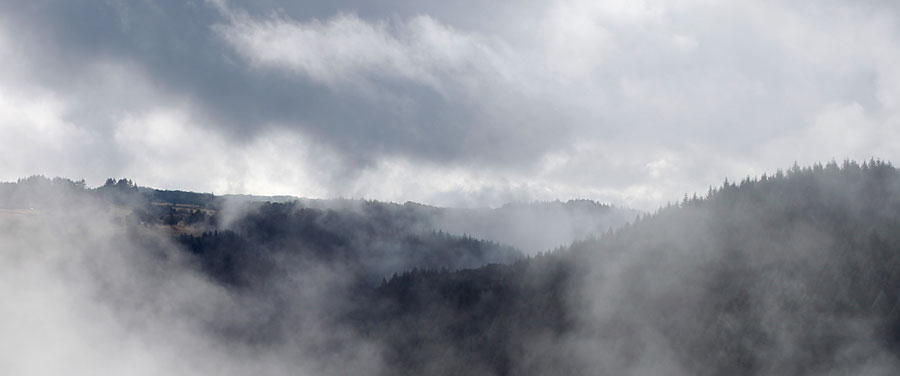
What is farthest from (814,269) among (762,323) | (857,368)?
(857,368)

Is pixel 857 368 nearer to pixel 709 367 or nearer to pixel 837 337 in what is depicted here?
pixel 837 337

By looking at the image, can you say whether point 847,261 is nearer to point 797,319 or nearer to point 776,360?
point 797,319

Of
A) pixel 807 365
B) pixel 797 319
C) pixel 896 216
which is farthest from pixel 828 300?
pixel 896 216

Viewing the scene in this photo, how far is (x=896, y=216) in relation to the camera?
198500 mm

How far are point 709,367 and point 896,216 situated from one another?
71.5 meters

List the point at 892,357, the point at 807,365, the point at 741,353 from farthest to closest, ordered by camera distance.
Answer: the point at 741,353, the point at 807,365, the point at 892,357

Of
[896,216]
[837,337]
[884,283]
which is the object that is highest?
[896,216]

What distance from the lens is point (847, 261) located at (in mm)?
194000

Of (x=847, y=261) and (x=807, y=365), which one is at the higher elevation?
(x=847, y=261)

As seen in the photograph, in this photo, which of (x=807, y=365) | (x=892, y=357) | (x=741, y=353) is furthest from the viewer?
(x=741, y=353)

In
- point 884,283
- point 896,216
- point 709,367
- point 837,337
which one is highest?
point 896,216

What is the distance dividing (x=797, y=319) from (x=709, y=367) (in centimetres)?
2741

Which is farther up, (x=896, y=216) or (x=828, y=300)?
(x=896, y=216)

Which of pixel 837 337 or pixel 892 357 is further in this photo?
pixel 837 337
